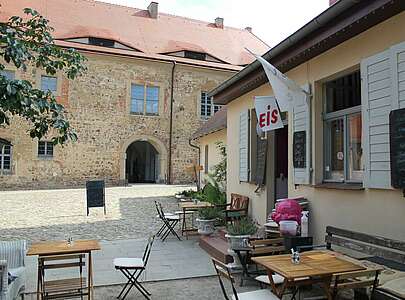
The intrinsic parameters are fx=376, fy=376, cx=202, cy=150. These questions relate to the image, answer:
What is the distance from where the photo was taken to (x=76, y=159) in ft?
68.0

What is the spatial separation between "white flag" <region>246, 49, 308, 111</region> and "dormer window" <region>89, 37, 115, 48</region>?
18462 mm

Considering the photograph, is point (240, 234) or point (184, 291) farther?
point (240, 234)

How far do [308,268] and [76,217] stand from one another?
356 inches

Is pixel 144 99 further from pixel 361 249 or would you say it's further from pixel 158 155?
pixel 361 249

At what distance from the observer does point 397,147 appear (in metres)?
3.78

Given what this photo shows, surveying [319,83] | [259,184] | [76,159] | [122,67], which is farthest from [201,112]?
[319,83]

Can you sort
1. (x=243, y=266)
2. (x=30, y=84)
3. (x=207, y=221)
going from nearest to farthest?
(x=30, y=84)
(x=243, y=266)
(x=207, y=221)

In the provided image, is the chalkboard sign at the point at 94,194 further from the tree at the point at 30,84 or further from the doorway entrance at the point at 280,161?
the doorway entrance at the point at 280,161

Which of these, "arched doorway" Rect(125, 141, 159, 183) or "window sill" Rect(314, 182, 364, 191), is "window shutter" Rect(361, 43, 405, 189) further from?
"arched doorway" Rect(125, 141, 159, 183)

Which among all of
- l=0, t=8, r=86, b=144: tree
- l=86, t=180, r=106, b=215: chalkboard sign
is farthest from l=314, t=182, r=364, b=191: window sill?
l=86, t=180, r=106, b=215: chalkboard sign

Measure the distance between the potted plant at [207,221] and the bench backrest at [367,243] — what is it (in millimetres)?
3085

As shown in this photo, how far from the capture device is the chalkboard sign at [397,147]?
3.72 m

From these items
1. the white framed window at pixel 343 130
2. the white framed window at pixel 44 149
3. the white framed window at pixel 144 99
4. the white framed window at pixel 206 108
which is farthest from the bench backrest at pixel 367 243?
the white framed window at pixel 206 108

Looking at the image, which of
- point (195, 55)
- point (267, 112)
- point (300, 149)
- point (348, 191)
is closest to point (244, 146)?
point (267, 112)
